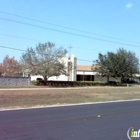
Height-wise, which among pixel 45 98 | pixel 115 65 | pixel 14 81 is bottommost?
pixel 45 98

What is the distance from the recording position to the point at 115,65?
46.5 meters

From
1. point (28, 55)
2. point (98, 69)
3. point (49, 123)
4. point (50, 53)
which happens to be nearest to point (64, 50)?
point (50, 53)

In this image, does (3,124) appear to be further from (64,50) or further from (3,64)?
(3,64)

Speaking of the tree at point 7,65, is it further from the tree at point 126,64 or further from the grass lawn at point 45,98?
the grass lawn at point 45,98

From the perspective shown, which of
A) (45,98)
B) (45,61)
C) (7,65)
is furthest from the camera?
(7,65)

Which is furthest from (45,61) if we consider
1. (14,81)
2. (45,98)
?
(45,98)

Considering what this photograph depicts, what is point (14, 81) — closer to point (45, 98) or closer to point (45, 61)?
point (45, 61)

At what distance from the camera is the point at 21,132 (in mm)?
7094

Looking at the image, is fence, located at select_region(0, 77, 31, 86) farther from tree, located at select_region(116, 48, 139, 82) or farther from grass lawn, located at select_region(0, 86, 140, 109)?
tree, located at select_region(116, 48, 139, 82)

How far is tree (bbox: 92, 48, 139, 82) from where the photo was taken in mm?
46625

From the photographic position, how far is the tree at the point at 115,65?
46625 mm

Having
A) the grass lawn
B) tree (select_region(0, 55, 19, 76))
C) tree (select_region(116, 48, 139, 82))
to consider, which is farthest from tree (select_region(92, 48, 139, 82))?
tree (select_region(0, 55, 19, 76))

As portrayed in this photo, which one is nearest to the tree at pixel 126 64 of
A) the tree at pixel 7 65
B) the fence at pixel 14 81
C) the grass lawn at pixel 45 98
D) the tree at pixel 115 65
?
the tree at pixel 115 65

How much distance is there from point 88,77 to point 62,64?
25.5 meters
